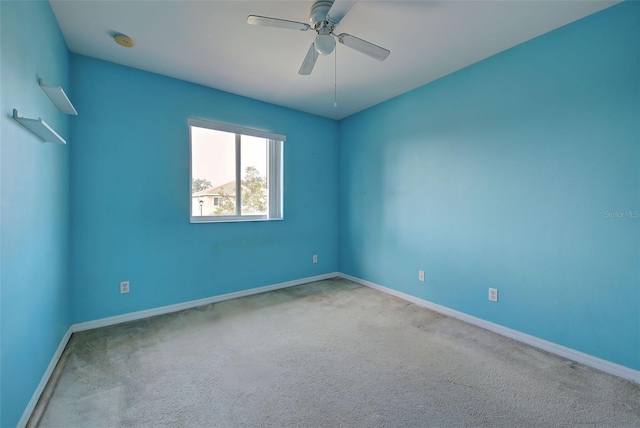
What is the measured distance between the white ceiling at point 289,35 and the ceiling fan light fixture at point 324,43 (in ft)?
0.98

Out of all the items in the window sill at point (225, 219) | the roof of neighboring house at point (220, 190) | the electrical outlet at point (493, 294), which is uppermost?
the roof of neighboring house at point (220, 190)

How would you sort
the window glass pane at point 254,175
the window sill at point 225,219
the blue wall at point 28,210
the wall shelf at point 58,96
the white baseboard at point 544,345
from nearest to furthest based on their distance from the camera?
the blue wall at point 28,210, the wall shelf at point 58,96, the white baseboard at point 544,345, the window sill at point 225,219, the window glass pane at point 254,175

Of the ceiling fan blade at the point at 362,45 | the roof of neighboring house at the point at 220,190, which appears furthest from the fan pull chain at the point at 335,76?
the roof of neighboring house at the point at 220,190

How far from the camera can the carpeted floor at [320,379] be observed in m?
1.45

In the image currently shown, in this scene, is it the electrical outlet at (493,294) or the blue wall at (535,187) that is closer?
the blue wall at (535,187)

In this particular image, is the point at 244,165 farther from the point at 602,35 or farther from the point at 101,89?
the point at 602,35

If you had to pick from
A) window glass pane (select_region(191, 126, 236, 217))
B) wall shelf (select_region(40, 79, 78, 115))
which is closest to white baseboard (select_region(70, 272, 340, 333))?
window glass pane (select_region(191, 126, 236, 217))

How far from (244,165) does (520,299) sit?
3217mm

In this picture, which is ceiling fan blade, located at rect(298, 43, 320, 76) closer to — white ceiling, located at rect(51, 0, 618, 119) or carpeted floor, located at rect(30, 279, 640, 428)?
white ceiling, located at rect(51, 0, 618, 119)

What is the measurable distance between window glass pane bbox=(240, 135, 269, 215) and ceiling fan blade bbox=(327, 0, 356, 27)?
1991 millimetres

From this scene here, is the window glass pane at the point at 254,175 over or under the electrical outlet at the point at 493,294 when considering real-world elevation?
over

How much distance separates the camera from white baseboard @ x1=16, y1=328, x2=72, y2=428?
136cm

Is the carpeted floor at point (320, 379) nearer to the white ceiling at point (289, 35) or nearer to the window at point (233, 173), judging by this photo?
the window at point (233, 173)

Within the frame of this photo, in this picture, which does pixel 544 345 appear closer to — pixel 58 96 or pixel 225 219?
pixel 225 219
